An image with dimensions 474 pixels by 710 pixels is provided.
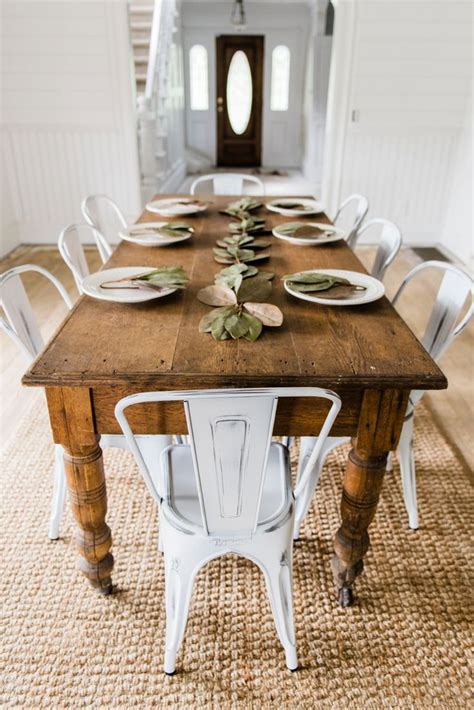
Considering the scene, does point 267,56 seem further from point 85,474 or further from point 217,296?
point 85,474

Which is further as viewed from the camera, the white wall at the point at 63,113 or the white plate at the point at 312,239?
the white wall at the point at 63,113

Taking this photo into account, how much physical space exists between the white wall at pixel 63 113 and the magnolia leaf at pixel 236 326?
3.41 m

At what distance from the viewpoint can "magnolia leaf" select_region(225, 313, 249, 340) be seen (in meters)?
1.30

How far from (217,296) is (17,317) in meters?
0.58

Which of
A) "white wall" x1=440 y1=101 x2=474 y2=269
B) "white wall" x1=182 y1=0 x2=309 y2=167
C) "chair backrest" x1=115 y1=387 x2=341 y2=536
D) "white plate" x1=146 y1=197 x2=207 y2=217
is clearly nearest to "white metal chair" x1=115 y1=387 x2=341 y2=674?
"chair backrest" x1=115 y1=387 x2=341 y2=536

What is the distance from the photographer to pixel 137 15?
18.8 feet

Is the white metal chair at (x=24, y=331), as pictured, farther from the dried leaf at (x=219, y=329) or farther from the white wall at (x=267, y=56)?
the white wall at (x=267, y=56)

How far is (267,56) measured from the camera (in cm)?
774

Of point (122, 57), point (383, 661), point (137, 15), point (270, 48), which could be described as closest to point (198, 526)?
point (383, 661)

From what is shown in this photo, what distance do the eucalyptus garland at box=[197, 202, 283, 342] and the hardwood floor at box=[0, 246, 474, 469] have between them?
115cm

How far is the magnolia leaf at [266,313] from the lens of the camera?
1.37m

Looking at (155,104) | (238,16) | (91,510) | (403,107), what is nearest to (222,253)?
(91,510)

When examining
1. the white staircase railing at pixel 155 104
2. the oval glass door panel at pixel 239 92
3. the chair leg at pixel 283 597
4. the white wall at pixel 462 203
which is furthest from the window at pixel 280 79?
the chair leg at pixel 283 597

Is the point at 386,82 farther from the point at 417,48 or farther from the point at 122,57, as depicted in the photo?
the point at 122,57
